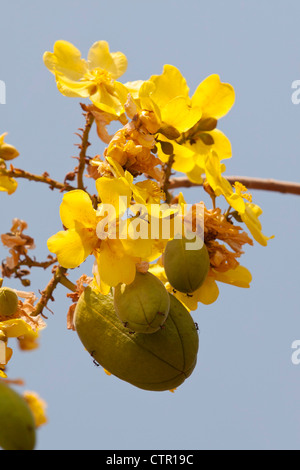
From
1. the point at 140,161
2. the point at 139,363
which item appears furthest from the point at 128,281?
the point at 140,161

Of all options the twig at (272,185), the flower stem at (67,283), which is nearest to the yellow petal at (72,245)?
the flower stem at (67,283)

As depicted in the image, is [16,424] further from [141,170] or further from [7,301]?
[141,170]

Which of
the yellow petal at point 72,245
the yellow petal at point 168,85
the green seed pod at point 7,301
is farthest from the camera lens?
the yellow petal at point 168,85

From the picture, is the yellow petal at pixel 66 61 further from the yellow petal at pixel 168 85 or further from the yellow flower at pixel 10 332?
the yellow flower at pixel 10 332

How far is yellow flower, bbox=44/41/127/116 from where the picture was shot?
342cm

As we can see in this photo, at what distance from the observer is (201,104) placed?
351cm

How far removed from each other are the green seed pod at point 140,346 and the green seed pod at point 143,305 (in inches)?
3.8

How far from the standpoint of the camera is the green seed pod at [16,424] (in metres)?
1.81

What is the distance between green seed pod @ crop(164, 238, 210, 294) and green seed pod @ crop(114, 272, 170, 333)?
0.40 ft

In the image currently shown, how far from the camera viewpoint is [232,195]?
3010 millimetres

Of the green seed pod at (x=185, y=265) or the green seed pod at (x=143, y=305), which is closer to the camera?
the green seed pod at (x=143, y=305)

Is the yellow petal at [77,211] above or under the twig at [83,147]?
under

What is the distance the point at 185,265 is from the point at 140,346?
341 millimetres
